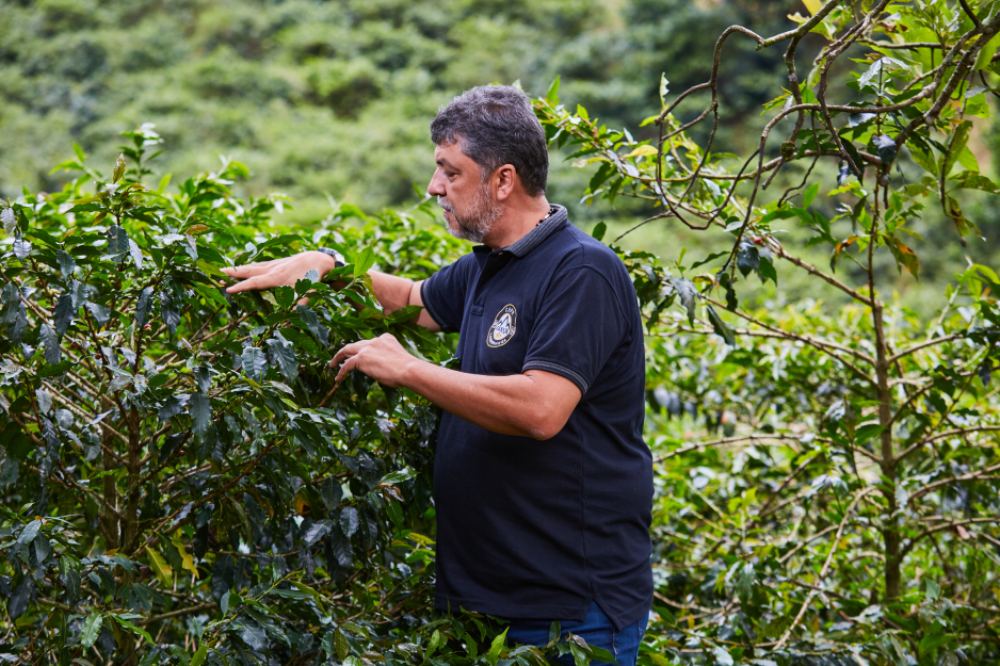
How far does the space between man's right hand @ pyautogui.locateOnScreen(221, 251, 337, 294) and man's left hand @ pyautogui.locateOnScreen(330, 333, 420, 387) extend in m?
0.15

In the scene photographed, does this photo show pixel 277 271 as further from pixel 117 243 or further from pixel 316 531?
pixel 316 531

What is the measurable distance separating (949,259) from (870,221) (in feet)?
49.6

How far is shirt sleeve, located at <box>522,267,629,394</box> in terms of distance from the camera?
177cm

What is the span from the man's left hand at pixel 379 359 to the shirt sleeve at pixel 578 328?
207 millimetres

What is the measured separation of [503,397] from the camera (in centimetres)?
175

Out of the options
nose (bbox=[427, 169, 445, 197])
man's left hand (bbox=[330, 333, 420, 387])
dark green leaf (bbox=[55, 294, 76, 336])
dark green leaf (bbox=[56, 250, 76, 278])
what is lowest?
man's left hand (bbox=[330, 333, 420, 387])

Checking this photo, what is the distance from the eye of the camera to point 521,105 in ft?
6.73

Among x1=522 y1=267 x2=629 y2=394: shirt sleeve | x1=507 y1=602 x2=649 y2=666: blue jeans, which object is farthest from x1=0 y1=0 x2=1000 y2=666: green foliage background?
x1=522 y1=267 x2=629 y2=394: shirt sleeve

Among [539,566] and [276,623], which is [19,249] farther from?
[539,566]

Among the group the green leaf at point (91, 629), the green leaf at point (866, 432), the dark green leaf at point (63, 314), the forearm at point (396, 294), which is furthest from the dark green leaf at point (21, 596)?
the green leaf at point (866, 432)

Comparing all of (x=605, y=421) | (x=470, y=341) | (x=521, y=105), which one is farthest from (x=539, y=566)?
(x=521, y=105)

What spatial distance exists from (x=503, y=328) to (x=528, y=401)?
224 mm

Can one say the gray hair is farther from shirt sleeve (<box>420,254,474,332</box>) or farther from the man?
shirt sleeve (<box>420,254,474,332</box>)

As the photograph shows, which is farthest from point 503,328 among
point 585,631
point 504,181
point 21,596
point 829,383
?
point 829,383
